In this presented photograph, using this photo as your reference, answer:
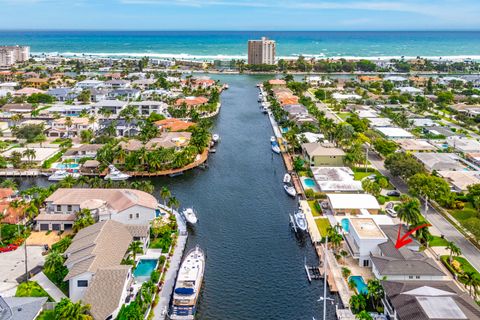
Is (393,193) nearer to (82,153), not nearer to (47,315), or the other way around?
(47,315)

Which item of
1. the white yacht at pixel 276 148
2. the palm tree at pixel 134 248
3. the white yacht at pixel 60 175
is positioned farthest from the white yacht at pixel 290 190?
the white yacht at pixel 60 175

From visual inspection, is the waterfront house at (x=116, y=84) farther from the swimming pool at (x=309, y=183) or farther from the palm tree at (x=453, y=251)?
the palm tree at (x=453, y=251)

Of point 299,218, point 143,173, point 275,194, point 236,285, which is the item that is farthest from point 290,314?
point 143,173

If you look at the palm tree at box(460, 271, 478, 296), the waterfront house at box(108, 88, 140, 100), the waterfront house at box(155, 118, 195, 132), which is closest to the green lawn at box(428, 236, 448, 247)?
the palm tree at box(460, 271, 478, 296)

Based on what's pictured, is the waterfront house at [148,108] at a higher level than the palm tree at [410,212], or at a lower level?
higher

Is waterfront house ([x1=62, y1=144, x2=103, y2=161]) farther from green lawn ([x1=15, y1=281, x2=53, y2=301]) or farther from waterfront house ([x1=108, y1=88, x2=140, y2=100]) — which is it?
waterfront house ([x1=108, y1=88, x2=140, y2=100])

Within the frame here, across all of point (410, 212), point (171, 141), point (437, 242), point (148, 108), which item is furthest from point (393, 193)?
point (148, 108)
